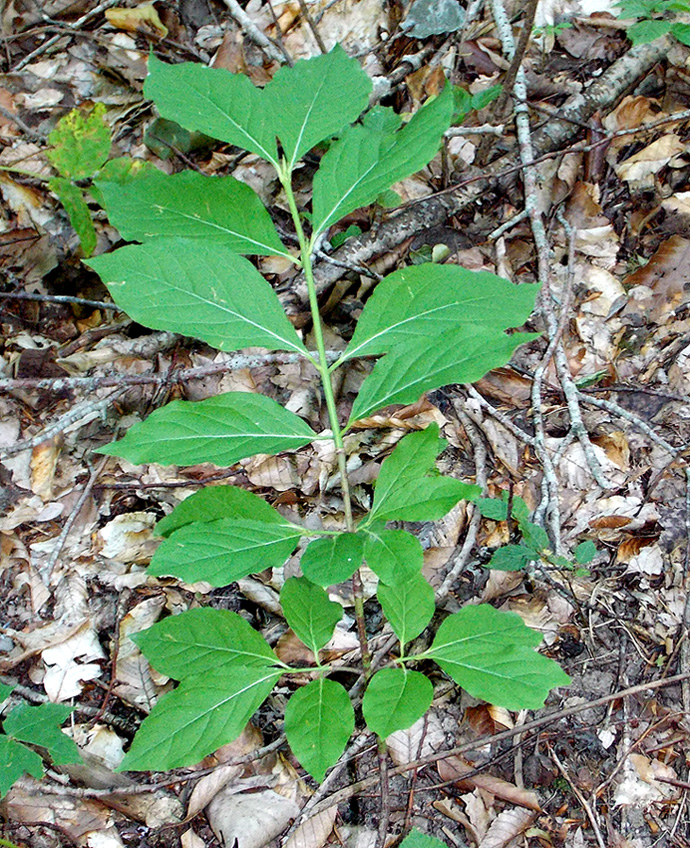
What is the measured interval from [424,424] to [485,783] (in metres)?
1.16

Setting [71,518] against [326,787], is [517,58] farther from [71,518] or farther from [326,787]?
[326,787]

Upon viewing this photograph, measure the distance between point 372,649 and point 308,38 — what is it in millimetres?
3209

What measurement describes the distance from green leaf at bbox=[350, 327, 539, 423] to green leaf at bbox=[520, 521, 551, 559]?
733mm

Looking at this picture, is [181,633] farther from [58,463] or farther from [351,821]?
[58,463]

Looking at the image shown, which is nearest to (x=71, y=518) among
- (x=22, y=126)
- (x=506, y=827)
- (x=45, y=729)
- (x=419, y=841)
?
(x=45, y=729)

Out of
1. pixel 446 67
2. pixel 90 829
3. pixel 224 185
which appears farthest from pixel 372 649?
pixel 446 67

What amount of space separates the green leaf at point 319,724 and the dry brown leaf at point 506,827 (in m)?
0.59

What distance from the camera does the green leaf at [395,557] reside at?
4.13ft

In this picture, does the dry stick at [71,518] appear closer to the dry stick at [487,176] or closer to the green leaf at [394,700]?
the dry stick at [487,176]

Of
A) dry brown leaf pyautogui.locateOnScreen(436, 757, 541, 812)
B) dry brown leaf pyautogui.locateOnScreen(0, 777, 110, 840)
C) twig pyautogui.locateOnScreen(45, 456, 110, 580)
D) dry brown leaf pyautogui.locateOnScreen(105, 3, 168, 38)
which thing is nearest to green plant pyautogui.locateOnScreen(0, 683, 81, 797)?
dry brown leaf pyautogui.locateOnScreen(0, 777, 110, 840)

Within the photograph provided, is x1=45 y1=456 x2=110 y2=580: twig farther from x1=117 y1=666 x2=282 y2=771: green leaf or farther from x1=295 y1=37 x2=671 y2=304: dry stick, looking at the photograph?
x1=295 y1=37 x2=671 y2=304: dry stick

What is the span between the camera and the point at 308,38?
131 inches

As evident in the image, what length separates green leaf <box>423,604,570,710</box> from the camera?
133 centimetres

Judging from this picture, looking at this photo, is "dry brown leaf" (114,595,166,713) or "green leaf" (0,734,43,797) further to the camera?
"dry brown leaf" (114,595,166,713)
